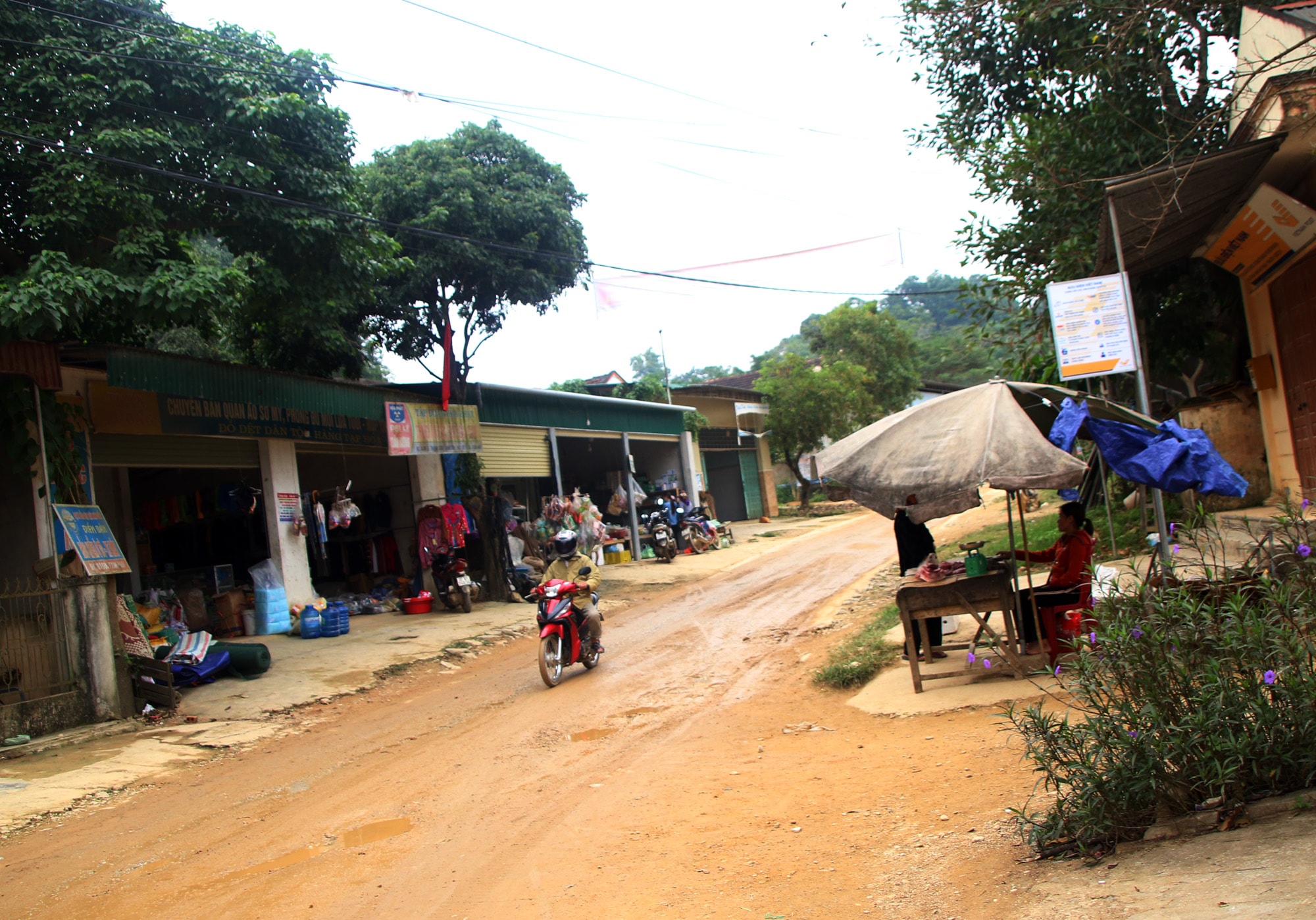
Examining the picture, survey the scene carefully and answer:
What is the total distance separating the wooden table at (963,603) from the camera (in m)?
7.72

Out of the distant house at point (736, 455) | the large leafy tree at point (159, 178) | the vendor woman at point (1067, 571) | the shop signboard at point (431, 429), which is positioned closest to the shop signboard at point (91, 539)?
the large leafy tree at point (159, 178)

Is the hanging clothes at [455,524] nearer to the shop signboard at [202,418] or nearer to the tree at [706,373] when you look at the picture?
the shop signboard at [202,418]

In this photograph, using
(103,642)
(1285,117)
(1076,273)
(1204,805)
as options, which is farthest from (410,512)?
(1204,805)

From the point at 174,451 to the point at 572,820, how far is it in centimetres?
1041

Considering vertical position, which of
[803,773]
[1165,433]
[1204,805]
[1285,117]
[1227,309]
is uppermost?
[1285,117]

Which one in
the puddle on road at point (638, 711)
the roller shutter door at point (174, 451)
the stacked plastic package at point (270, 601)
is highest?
the roller shutter door at point (174, 451)

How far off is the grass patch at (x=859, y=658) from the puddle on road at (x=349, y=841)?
4.36m

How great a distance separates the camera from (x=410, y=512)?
60.9 feet

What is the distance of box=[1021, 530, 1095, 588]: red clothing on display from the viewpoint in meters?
7.74

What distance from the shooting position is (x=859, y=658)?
9234 millimetres

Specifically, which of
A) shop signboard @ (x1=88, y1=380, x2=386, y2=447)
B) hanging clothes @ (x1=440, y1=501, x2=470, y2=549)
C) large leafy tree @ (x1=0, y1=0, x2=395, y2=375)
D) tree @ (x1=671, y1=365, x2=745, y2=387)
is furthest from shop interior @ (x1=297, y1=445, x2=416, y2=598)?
tree @ (x1=671, y1=365, x2=745, y2=387)

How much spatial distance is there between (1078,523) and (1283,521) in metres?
3.47

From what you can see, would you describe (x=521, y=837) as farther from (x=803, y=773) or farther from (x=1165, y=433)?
(x=1165, y=433)

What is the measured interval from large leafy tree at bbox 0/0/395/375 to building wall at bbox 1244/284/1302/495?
39.1 feet
